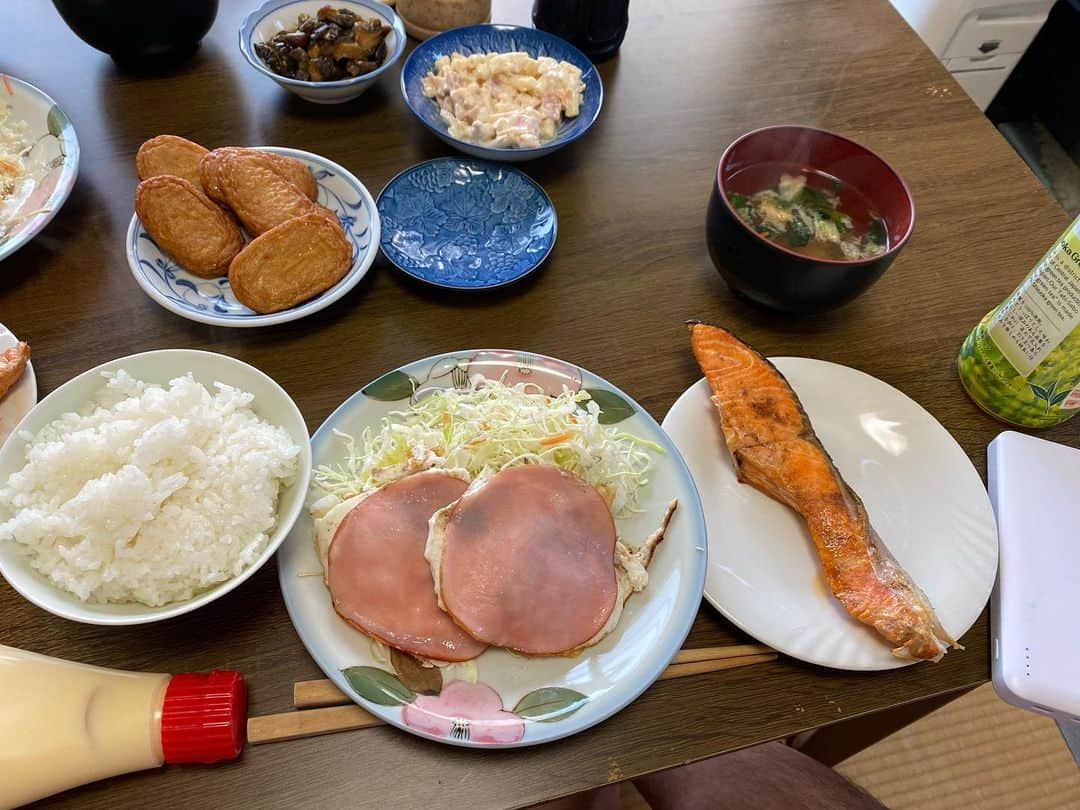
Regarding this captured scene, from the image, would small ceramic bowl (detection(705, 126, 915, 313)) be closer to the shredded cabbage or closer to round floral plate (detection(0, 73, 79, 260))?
the shredded cabbage

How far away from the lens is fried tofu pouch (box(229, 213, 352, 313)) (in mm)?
1295

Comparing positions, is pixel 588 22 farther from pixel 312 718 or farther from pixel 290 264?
pixel 312 718

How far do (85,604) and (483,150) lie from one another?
1.13m

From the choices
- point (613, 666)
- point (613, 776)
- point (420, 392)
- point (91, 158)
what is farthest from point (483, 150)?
point (613, 776)

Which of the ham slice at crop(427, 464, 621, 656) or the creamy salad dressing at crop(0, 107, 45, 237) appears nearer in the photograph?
the ham slice at crop(427, 464, 621, 656)

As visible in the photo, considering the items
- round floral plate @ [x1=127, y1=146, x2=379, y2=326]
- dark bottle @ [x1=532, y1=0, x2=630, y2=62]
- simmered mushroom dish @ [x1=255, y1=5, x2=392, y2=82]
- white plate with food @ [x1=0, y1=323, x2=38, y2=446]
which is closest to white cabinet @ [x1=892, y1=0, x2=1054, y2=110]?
dark bottle @ [x1=532, y1=0, x2=630, y2=62]

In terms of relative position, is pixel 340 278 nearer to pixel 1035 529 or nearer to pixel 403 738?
pixel 403 738

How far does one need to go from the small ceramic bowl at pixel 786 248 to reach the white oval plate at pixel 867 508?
14 centimetres

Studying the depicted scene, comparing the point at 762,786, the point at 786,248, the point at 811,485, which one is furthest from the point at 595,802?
the point at 786,248

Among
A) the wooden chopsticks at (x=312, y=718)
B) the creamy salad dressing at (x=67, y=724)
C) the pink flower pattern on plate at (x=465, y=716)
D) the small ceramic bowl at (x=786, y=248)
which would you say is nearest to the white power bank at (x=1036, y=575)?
the small ceramic bowl at (x=786, y=248)

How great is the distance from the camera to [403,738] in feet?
3.13

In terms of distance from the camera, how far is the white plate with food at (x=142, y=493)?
907 millimetres

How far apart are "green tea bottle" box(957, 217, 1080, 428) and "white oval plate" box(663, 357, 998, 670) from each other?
171 mm

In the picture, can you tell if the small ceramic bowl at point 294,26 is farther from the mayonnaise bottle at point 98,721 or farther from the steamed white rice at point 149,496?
the mayonnaise bottle at point 98,721
